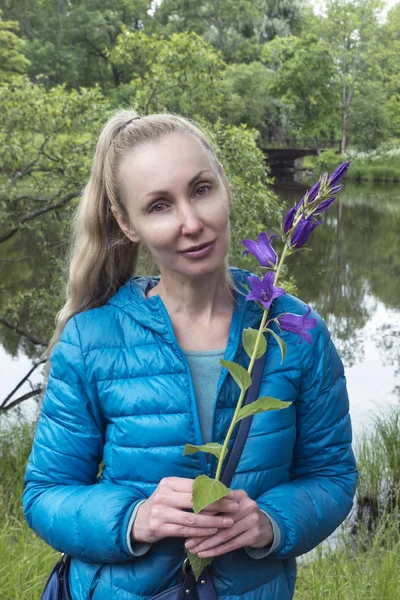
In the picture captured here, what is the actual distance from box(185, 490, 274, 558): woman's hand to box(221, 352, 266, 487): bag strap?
0.09 metres

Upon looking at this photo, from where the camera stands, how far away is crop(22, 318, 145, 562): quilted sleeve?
1.26m

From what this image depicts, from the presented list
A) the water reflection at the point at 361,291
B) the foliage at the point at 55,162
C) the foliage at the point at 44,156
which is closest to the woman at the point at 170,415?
the foliage at the point at 55,162

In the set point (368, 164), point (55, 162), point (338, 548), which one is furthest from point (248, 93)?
point (338, 548)

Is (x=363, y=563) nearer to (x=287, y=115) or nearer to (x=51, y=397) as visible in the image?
(x=51, y=397)

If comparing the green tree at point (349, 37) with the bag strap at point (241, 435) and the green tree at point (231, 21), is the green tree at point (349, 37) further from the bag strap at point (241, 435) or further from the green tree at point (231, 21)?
the bag strap at point (241, 435)

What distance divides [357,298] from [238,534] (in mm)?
11349

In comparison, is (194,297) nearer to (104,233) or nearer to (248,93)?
(104,233)

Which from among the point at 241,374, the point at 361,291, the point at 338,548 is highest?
the point at 361,291

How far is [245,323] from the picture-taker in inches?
55.9

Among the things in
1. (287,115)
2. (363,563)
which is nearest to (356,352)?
(363,563)

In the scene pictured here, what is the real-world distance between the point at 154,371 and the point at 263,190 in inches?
190

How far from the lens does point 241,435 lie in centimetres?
128

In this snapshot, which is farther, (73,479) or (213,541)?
(73,479)

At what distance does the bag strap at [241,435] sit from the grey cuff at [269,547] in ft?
0.32
